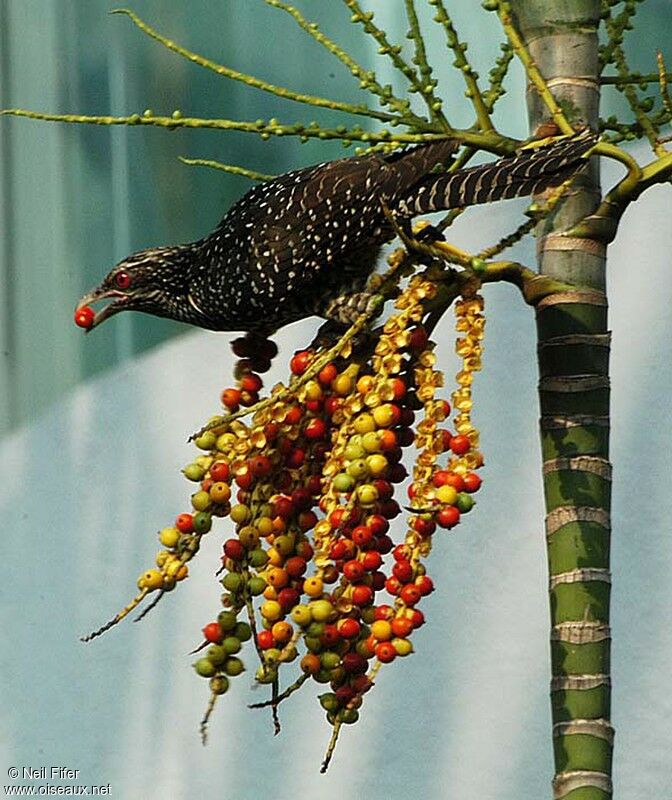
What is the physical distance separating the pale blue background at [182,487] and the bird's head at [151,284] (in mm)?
676

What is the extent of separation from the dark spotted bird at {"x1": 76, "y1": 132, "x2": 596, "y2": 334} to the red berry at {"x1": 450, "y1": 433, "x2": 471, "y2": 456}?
109 millimetres

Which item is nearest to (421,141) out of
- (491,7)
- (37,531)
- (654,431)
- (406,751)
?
(491,7)

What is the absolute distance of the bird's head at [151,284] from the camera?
91cm

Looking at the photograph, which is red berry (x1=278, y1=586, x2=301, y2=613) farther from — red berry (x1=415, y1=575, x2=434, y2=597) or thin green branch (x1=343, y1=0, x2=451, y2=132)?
thin green branch (x1=343, y1=0, x2=451, y2=132)

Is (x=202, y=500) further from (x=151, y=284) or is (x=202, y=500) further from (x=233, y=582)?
(x=151, y=284)

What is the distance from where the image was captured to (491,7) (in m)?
0.76

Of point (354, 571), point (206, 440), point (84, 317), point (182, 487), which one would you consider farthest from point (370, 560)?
point (182, 487)

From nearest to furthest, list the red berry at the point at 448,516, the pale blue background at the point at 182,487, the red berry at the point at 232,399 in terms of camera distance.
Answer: the red berry at the point at 448,516
the red berry at the point at 232,399
the pale blue background at the point at 182,487

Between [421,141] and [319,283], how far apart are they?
0.11m

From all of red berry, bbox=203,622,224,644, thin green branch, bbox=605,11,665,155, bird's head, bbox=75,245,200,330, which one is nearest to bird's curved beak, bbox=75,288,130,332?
bird's head, bbox=75,245,200,330

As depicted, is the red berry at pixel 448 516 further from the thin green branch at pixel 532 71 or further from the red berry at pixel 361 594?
the thin green branch at pixel 532 71

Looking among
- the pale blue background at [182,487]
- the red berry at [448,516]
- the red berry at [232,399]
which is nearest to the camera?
the red berry at [448,516]

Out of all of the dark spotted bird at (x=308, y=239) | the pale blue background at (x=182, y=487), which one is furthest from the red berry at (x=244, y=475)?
the pale blue background at (x=182, y=487)

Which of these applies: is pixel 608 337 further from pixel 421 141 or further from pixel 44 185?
pixel 44 185
